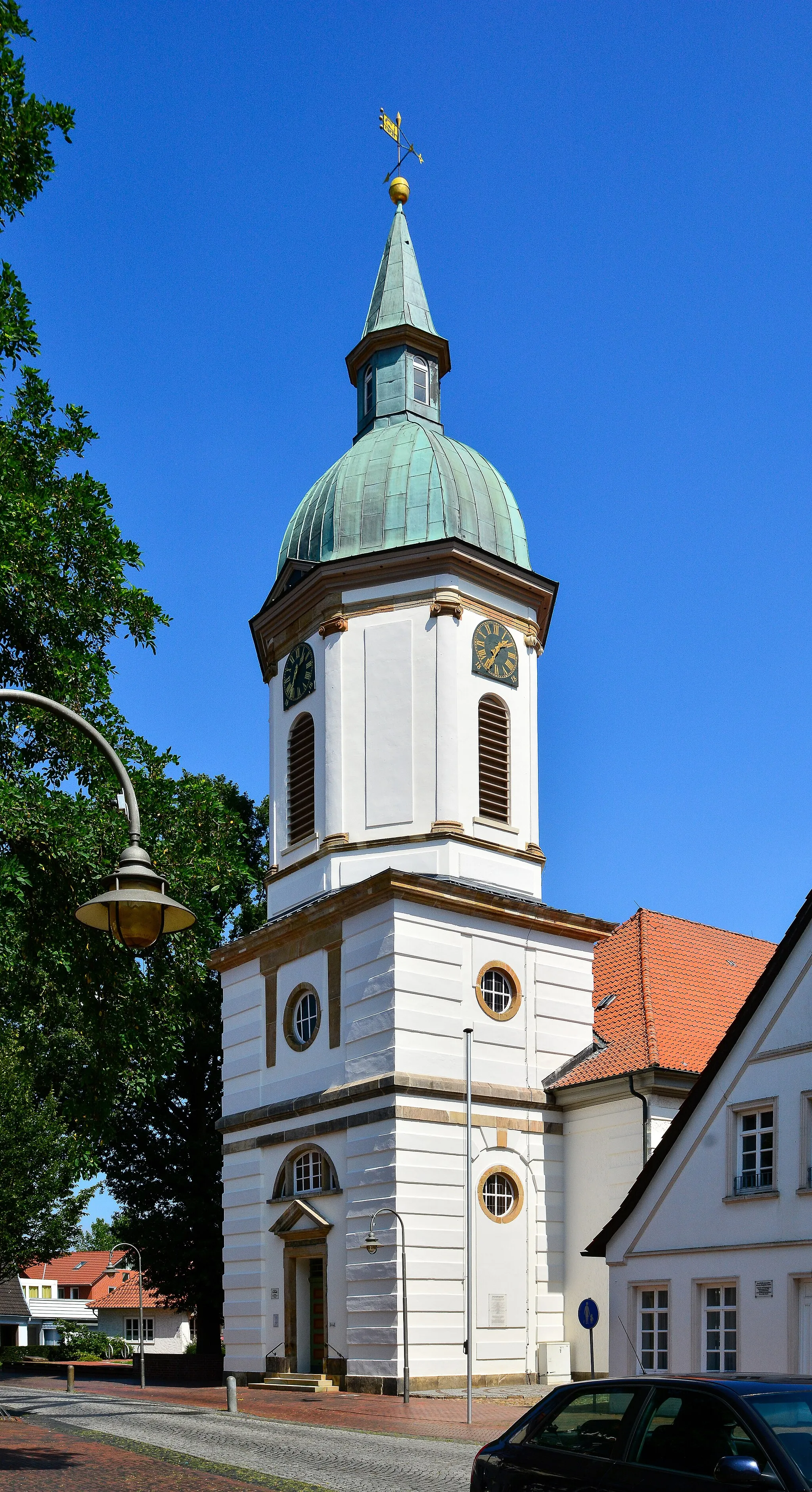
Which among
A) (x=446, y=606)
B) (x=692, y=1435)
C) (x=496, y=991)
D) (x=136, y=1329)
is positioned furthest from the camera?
(x=136, y=1329)

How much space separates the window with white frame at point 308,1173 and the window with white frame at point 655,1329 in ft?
27.8

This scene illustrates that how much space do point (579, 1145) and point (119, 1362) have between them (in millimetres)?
32205

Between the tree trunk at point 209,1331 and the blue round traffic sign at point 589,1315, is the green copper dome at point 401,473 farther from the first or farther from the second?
the tree trunk at point 209,1331

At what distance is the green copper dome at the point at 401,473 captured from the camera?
3281 centimetres

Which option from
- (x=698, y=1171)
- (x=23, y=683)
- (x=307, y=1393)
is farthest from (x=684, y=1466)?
(x=307, y=1393)

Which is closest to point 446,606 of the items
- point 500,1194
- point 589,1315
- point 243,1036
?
point 243,1036

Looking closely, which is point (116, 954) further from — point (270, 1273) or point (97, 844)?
point (270, 1273)

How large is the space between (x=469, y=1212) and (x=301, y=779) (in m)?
10.7

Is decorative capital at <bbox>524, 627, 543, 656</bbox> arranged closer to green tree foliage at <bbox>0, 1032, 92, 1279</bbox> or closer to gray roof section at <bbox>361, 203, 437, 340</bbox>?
gray roof section at <bbox>361, 203, 437, 340</bbox>

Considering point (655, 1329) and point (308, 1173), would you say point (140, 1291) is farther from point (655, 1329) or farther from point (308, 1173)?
point (655, 1329)

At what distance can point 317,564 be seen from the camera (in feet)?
106

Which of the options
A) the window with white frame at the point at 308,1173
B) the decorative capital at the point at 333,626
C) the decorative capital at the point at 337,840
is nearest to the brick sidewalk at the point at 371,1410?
the window with white frame at the point at 308,1173

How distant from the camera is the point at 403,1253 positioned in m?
26.8

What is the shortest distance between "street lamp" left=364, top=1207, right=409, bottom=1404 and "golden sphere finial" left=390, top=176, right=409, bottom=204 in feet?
86.8
